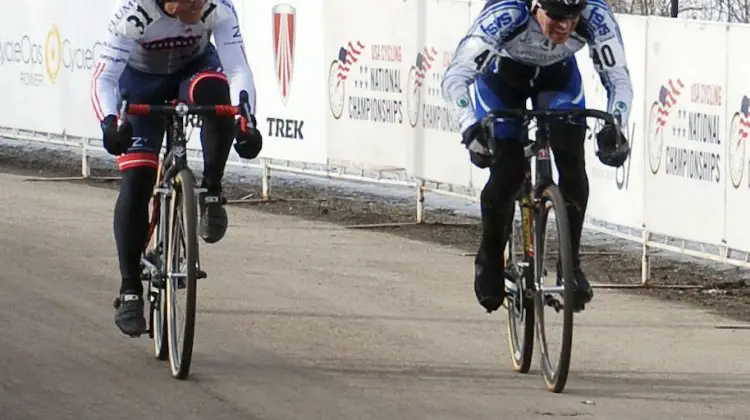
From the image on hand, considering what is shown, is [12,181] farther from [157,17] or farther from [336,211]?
[157,17]

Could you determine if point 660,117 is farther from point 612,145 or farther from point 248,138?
point 248,138

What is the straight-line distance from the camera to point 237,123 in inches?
320

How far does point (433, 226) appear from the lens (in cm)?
1444

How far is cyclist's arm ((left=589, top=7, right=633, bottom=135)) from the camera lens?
791cm

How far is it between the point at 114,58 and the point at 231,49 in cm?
52

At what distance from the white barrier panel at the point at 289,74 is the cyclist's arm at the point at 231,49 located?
678 centimetres

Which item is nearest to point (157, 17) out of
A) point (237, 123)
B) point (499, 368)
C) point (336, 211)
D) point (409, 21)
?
point (237, 123)

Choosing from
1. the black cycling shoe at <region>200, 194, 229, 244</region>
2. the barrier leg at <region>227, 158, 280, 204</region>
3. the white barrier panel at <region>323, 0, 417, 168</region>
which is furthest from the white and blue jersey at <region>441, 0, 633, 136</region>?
the barrier leg at <region>227, 158, 280, 204</region>

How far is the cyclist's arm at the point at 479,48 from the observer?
7836 millimetres

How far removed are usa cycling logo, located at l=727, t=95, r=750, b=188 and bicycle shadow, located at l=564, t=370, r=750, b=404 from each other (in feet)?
7.60

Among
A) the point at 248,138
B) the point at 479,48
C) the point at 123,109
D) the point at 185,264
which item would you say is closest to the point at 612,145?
the point at 479,48

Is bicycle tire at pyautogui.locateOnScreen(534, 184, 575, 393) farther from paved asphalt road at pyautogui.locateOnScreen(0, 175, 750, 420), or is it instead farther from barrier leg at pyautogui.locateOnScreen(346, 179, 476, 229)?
barrier leg at pyautogui.locateOnScreen(346, 179, 476, 229)

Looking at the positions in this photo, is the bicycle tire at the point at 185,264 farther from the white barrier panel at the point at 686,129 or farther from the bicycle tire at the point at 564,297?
the white barrier panel at the point at 686,129

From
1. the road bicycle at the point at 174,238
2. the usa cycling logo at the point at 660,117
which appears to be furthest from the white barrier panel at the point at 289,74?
the road bicycle at the point at 174,238
